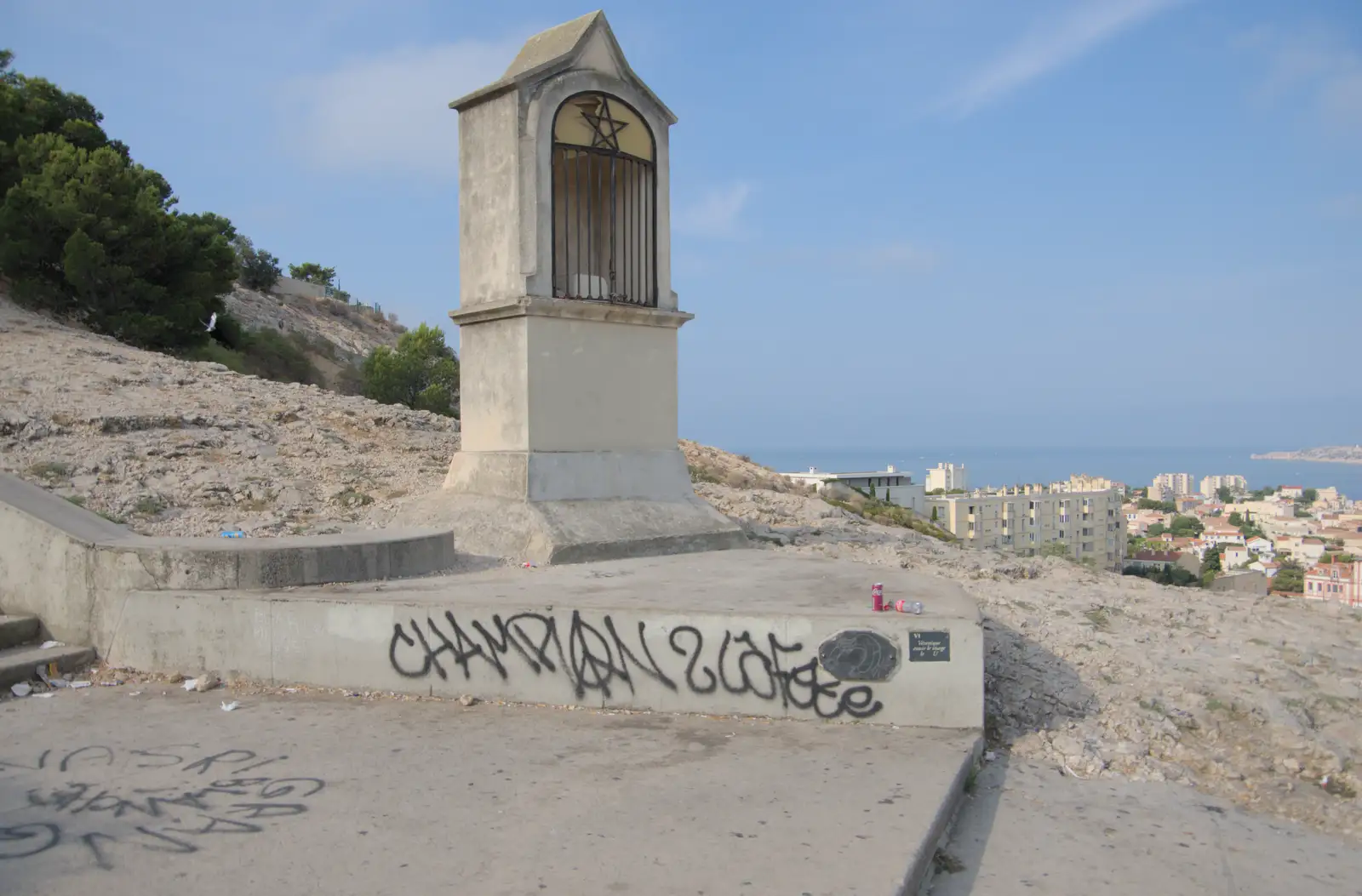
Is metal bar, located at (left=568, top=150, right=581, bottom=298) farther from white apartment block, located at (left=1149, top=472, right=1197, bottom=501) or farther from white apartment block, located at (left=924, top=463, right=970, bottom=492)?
white apartment block, located at (left=1149, top=472, right=1197, bottom=501)

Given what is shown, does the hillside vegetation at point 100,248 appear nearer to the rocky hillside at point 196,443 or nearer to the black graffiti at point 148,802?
the rocky hillside at point 196,443

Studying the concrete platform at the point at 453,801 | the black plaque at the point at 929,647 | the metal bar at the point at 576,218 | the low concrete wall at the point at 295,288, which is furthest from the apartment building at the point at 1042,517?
the concrete platform at the point at 453,801

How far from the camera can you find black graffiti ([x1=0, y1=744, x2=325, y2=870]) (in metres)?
3.98

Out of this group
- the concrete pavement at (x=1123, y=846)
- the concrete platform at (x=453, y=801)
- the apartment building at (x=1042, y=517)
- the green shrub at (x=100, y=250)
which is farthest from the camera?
the apartment building at (x=1042, y=517)

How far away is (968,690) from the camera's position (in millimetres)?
Answer: 5512

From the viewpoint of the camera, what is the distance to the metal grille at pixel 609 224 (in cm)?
984

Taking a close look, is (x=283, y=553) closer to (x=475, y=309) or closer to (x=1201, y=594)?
(x=475, y=309)

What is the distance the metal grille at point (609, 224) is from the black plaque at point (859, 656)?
5.07m

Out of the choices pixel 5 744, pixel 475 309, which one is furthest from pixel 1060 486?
pixel 5 744

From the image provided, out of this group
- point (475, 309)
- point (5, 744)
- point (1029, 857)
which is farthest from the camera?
point (475, 309)

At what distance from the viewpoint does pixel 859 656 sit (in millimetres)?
5609

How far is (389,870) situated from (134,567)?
4.29 m

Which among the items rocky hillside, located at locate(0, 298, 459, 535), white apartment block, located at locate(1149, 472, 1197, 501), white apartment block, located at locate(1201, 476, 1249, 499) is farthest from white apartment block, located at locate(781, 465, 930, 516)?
white apartment block, located at locate(1149, 472, 1197, 501)

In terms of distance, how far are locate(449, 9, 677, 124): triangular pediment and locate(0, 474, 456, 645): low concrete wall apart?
4530 mm
